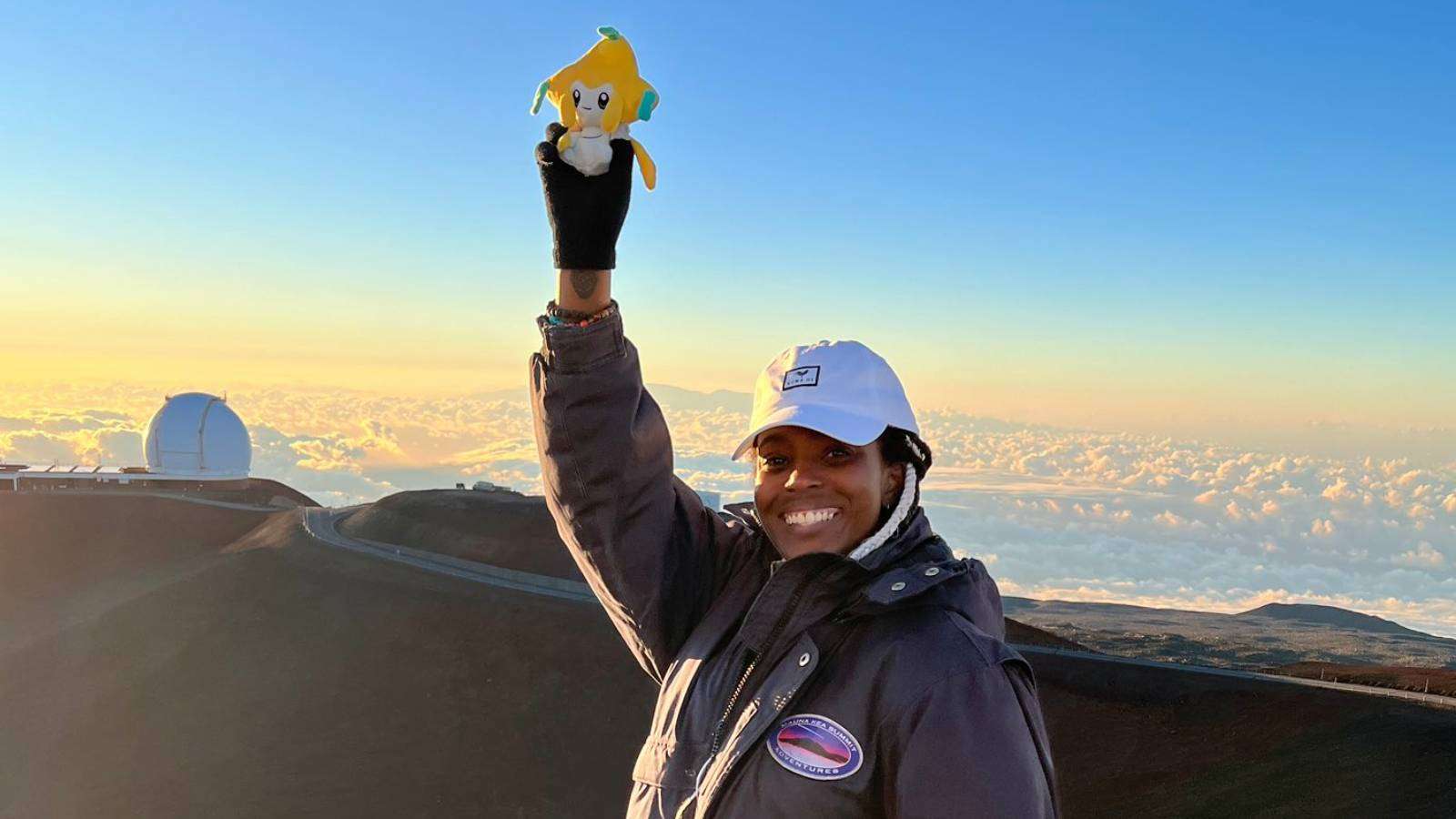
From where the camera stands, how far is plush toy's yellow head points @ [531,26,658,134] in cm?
396

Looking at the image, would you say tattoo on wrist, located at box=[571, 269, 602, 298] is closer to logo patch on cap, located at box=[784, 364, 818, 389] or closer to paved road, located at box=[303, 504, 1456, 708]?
logo patch on cap, located at box=[784, 364, 818, 389]

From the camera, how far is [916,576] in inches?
144

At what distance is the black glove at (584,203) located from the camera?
4047 millimetres

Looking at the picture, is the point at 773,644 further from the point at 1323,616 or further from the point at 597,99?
the point at 1323,616

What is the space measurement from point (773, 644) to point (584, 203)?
179cm

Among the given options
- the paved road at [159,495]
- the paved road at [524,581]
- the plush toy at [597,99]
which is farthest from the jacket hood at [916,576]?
the paved road at [159,495]

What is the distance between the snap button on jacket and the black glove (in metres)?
0.29

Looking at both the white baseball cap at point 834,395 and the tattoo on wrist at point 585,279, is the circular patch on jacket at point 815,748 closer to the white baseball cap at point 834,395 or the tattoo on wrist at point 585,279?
the white baseball cap at point 834,395

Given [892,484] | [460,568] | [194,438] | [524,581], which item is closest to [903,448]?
[892,484]

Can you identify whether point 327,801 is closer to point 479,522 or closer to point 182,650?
point 182,650

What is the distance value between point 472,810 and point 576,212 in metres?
27.2

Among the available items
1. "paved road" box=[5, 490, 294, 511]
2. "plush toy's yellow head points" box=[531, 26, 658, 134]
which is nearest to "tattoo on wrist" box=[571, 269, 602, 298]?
"plush toy's yellow head points" box=[531, 26, 658, 134]

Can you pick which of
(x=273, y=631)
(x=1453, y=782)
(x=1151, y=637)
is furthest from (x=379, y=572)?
(x=1151, y=637)

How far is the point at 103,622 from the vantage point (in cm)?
4094
